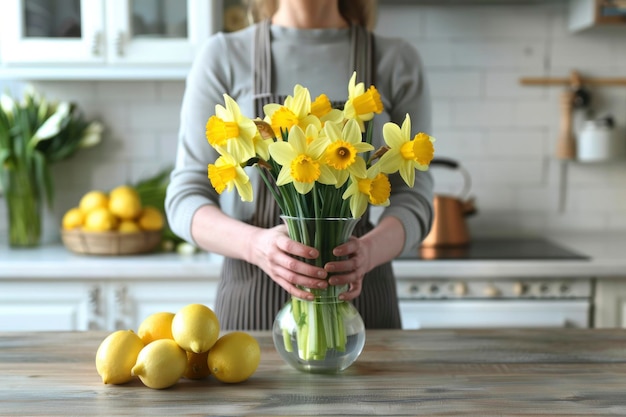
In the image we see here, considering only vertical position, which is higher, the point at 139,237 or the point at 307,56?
the point at 307,56

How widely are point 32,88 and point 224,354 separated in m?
1.99

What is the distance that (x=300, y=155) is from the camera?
932 mm

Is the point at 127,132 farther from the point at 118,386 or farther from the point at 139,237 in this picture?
the point at 118,386

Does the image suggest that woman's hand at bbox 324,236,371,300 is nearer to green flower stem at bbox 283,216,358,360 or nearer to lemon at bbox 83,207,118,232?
green flower stem at bbox 283,216,358,360

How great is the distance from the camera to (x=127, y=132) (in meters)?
2.82

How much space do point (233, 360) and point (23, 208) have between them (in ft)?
5.94

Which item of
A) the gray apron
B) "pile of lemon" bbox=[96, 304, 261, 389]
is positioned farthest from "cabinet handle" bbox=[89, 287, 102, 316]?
"pile of lemon" bbox=[96, 304, 261, 389]

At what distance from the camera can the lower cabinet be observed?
2.29 meters

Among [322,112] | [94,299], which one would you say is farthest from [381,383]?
Answer: [94,299]

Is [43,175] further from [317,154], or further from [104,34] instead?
[317,154]

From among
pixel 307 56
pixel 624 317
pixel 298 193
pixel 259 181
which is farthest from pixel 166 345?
pixel 624 317

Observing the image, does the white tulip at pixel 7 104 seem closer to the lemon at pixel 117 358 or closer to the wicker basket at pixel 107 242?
the wicker basket at pixel 107 242

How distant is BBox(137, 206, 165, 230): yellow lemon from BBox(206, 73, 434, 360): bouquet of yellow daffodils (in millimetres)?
1489

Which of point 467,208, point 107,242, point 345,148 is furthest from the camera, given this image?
point 467,208
